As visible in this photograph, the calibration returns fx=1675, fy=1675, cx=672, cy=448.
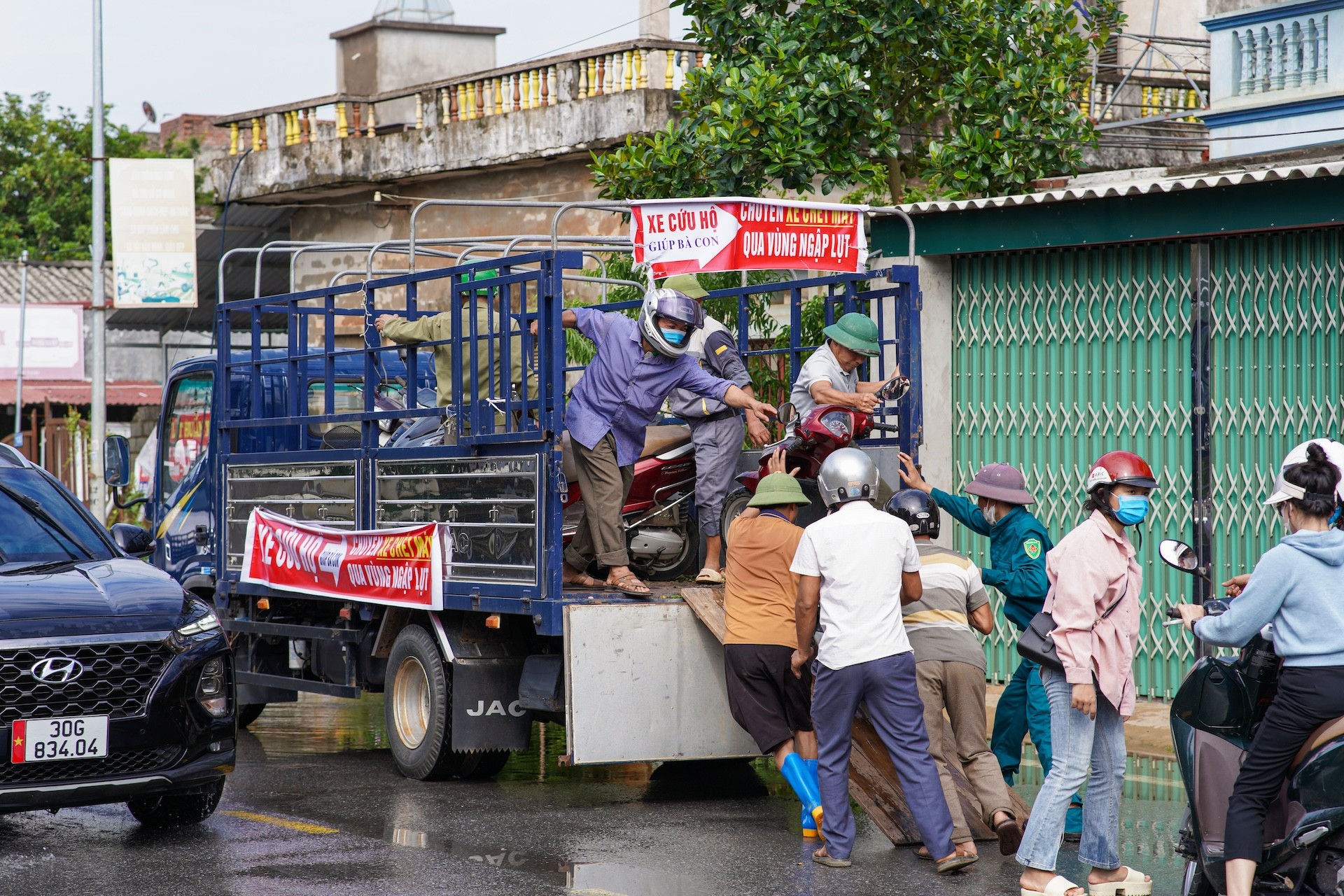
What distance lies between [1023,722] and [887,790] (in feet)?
2.29

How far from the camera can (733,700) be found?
762 cm

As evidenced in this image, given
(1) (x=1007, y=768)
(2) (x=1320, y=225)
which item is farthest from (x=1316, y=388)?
(1) (x=1007, y=768)

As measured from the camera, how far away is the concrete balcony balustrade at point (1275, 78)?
14.0m

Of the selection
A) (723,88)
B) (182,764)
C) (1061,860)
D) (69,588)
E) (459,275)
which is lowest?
(1061,860)

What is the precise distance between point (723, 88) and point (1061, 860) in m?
7.41

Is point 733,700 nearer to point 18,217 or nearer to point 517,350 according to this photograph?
point 517,350

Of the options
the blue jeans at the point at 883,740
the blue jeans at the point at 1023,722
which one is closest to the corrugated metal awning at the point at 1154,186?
the blue jeans at the point at 1023,722

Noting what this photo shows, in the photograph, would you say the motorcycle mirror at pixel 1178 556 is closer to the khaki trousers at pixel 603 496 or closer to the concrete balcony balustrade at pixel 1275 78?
the khaki trousers at pixel 603 496

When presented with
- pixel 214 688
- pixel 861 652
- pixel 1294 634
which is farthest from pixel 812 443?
pixel 1294 634

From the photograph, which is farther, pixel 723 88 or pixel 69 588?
pixel 723 88

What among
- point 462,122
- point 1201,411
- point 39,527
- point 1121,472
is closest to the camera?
point 1121,472

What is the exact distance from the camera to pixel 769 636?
7.52 metres

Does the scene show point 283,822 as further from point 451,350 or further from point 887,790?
point 887,790

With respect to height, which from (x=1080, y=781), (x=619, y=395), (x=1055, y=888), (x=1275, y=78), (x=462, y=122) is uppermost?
(x=462, y=122)
